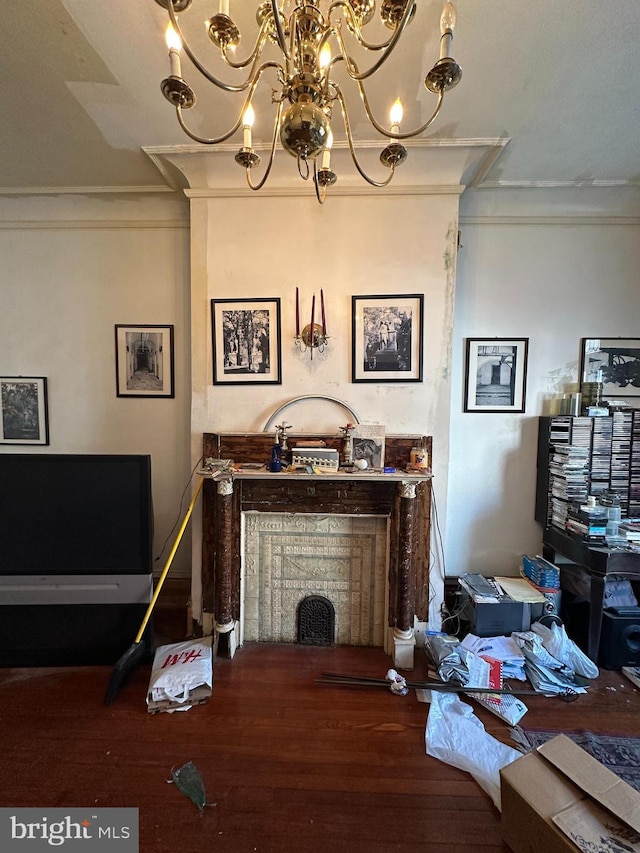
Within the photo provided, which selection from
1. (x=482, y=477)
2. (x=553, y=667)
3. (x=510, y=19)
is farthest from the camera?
(x=482, y=477)

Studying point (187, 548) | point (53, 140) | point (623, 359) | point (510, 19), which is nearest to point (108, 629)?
point (187, 548)

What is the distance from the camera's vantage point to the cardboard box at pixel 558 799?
1008 mm

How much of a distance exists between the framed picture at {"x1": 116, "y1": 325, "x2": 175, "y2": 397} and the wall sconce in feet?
3.23

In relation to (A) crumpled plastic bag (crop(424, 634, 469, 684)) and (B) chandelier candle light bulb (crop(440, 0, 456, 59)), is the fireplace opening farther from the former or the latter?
(B) chandelier candle light bulb (crop(440, 0, 456, 59))

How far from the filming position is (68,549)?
194 centimetres

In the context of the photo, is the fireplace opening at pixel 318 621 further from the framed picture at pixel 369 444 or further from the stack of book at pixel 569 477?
the stack of book at pixel 569 477

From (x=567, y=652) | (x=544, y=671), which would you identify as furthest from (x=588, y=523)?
(x=544, y=671)

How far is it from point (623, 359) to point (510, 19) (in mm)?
2045

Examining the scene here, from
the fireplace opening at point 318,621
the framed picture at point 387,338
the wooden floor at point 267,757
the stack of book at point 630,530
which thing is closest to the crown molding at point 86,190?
the framed picture at point 387,338

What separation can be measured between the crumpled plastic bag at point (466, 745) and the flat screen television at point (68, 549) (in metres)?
1.61

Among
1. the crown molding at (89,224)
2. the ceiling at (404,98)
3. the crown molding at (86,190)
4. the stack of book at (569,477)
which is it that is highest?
the ceiling at (404,98)

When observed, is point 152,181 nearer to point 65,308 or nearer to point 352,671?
point 65,308

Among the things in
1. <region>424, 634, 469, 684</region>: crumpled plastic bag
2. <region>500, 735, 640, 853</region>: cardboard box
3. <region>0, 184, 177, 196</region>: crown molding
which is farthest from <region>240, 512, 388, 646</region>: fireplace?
<region>0, 184, 177, 196</region>: crown molding

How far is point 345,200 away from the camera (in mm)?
2086
